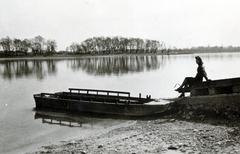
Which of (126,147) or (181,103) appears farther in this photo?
(181,103)

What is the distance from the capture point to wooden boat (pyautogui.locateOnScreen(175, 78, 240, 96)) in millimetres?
11922

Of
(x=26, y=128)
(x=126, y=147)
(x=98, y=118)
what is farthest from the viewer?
(x=98, y=118)

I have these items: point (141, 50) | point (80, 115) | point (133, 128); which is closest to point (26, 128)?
point (80, 115)

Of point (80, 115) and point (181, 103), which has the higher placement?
point (181, 103)

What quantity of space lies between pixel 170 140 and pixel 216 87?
4792 mm

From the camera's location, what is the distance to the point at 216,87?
12.5m

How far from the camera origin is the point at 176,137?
9.74m

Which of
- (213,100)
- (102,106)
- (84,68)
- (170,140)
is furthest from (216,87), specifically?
(84,68)

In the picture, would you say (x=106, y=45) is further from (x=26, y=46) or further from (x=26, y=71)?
(x=26, y=71)

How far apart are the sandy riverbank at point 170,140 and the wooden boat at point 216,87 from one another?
180 centimetres

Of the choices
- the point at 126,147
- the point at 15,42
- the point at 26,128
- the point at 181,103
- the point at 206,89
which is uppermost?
the point at 15,42

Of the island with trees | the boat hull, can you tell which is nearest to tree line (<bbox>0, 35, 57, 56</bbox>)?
the island with trees

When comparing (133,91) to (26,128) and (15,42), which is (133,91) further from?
(15,42)

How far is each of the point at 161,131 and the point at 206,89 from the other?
13.4ft
